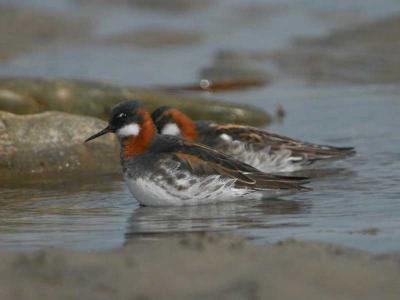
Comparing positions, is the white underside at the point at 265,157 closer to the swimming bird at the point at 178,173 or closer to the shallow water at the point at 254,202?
the shallow water at the point at 254,202

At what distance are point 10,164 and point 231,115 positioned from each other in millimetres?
4025

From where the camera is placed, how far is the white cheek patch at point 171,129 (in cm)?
1318

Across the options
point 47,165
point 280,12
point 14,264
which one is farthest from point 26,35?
point 14,264

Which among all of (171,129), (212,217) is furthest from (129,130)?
(171,129)

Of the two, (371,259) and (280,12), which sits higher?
(280,12)

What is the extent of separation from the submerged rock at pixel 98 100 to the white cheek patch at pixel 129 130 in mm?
4501

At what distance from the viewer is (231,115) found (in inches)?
628

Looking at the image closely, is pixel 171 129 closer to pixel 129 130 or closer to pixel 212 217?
pixel 129 130

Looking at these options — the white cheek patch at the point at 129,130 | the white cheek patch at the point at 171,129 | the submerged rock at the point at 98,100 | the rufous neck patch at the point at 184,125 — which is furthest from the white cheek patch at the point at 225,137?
the submerged rock at the point at 98,100

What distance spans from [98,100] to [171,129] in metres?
2.86

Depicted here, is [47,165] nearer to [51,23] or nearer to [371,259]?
[371,259]

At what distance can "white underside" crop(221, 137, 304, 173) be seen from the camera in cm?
1317

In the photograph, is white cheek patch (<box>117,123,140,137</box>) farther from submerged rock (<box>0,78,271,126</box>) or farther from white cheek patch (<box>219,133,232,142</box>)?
submerged rock (<box>0,78,271,126</box>)

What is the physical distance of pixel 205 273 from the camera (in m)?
7.28
